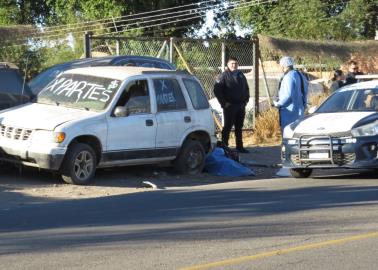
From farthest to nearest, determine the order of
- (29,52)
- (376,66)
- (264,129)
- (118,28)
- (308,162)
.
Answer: (118,28), (376,66), (29,52), (264,129), (308,162)

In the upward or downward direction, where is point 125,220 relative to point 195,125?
downward

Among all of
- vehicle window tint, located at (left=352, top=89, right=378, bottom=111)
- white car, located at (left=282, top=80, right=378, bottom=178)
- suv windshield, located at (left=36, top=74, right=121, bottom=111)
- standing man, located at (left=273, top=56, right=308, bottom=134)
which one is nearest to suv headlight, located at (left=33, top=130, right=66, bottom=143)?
suv windshield, located at (left=36, top=74, right=121, bottom=111)

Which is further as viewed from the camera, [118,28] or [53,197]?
[118,28]

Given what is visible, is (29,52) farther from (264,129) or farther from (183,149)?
(183,149)

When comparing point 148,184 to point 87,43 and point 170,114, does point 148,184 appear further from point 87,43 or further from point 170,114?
point 87,43

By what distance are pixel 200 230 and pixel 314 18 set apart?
123 ft

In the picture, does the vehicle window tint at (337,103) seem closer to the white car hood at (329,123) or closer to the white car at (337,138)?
the white car at (337,138)

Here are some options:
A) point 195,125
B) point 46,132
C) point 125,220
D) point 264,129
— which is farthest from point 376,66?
point 125,220

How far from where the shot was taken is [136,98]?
1352 centimetres

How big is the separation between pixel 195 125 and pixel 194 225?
5.25 metres

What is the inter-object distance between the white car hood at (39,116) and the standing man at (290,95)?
4.68m

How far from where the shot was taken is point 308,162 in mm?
13500

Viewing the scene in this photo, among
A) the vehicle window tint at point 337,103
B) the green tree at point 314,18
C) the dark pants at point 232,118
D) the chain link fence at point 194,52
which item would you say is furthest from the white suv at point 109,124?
the green tree at point 314,18

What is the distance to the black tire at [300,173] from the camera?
557 inches
